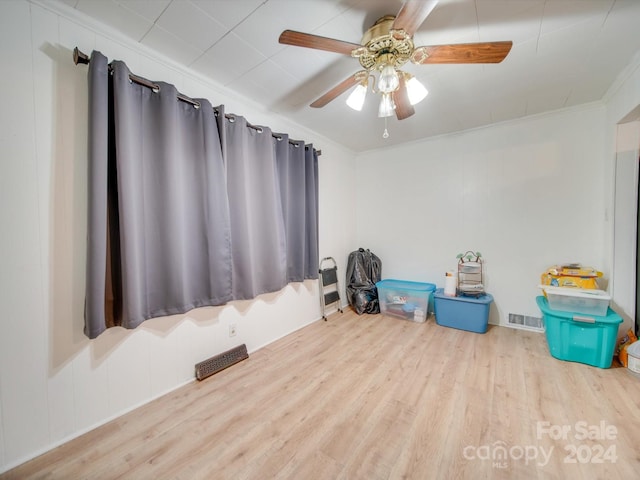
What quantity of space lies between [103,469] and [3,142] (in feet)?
5.36

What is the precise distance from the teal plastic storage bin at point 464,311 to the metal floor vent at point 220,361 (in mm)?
2159

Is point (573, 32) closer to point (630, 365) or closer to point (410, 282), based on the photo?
point (630, 365)

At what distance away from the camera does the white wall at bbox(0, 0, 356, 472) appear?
3.77ft

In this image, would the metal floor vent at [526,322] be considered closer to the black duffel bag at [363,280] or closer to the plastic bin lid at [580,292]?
the plastic bin lid at [580,292]

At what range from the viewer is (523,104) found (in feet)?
7.45

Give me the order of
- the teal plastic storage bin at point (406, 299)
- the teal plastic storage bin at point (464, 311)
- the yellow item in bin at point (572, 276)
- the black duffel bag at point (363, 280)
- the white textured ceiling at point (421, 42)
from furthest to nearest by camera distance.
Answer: the black duffel bag at point (363, 280) < the teal plastic storage bin at point (406, 299) < the teal plastic storage bin at point (464, 311) < the yellow item in bin at point (572, 276) < the white textured ceiling at point (421, 42)

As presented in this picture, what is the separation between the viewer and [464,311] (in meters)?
2.63

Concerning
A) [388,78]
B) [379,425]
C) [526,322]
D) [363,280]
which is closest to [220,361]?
[379,425]

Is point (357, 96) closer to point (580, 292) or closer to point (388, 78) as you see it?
point (388, 78)

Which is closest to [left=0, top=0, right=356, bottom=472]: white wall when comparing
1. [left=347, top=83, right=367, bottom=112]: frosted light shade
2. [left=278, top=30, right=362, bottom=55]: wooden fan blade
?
[left=278, top=30, right=362, bottom=55]: wooden fan blade

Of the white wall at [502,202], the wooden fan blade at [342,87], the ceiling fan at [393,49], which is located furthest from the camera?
the white wall at [502,202]

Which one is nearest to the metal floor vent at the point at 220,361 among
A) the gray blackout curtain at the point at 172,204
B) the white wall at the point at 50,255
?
the white wall at the point at 50,255

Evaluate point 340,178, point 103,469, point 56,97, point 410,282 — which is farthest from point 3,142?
point 410,282

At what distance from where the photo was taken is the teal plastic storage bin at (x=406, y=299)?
9.46 ft
